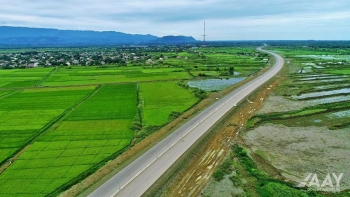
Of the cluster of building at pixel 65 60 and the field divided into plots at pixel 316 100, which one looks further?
the cluster of building at pixel 65 60

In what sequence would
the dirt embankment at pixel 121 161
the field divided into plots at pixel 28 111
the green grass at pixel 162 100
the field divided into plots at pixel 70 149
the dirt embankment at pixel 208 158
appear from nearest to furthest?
1. the dirt embankment at pixel 121 161
2. the dirt embankment at pixel 208 158
3. the field divided into plots at pixel 70 149
4. the field divided into plots at pixel 28 111
5. the green grass at pixel 162 100

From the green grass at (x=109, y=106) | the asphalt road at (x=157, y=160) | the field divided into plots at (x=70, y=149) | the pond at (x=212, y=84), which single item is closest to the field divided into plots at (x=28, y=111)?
the field divided into plots at (x=70, y=149)

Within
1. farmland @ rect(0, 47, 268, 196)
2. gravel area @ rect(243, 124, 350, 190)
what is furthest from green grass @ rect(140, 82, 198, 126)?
gravel area @ rect(243, 124, 350, 190)

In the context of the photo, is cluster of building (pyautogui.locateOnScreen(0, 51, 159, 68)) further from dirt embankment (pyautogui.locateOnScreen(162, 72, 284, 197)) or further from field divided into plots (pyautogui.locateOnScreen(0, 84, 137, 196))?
dirt embankment (pyautogui.locateOnScreen(162, 72, 284, 197))

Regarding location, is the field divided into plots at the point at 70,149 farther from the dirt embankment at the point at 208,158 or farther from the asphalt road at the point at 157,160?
the dirt embankment at the point at 208,158

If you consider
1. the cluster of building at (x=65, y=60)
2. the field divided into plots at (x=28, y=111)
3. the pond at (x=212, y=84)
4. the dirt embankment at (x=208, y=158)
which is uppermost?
the cluster of building at (x=65, y=60)

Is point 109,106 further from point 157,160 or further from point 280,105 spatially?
point 280,105
